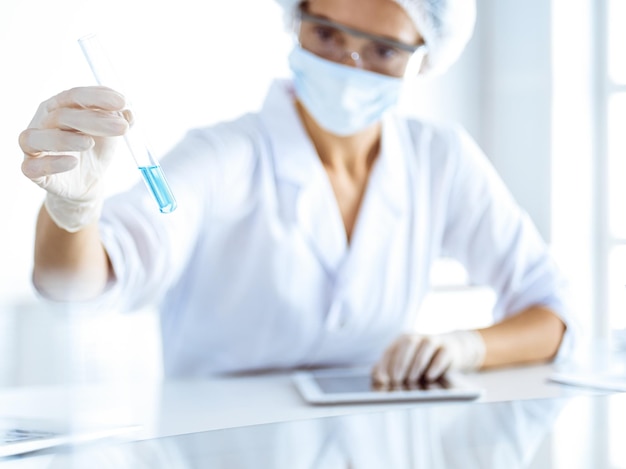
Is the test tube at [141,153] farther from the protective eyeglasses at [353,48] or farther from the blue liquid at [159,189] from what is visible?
the protective eyeglasses at [353,48]

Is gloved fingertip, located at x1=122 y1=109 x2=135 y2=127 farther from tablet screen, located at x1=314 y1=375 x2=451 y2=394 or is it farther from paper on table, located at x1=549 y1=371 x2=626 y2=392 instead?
paper on table, located at x1=549 y1=371 x2=626 y2=392

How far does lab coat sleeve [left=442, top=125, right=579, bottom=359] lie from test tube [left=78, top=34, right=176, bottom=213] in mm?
830

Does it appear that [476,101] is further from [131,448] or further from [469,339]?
[131,448]

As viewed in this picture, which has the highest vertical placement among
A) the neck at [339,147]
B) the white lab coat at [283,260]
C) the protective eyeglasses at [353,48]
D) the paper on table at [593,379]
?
the protective eyeglasses at [353,48]

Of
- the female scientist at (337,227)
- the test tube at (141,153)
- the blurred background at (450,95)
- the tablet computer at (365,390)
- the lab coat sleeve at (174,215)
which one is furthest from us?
the blurred background at (450,95)

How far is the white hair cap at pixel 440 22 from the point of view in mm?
1344

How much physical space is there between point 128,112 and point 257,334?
636 millimetres

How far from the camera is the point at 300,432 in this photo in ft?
2.02

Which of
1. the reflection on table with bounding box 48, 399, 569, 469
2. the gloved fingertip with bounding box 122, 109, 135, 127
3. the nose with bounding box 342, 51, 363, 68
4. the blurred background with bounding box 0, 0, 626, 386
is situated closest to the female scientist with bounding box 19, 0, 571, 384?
the nose with bounding box 342, 51, 363, 68

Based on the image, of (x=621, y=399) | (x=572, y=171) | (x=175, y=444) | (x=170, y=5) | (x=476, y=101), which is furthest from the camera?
(x=476, y=101)

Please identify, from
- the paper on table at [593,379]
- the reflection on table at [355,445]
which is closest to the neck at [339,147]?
the paper on table at [593,379]

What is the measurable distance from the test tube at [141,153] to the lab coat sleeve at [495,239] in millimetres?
830

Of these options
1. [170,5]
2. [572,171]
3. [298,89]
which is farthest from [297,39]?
[572,171]

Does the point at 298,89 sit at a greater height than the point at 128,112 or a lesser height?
greater
